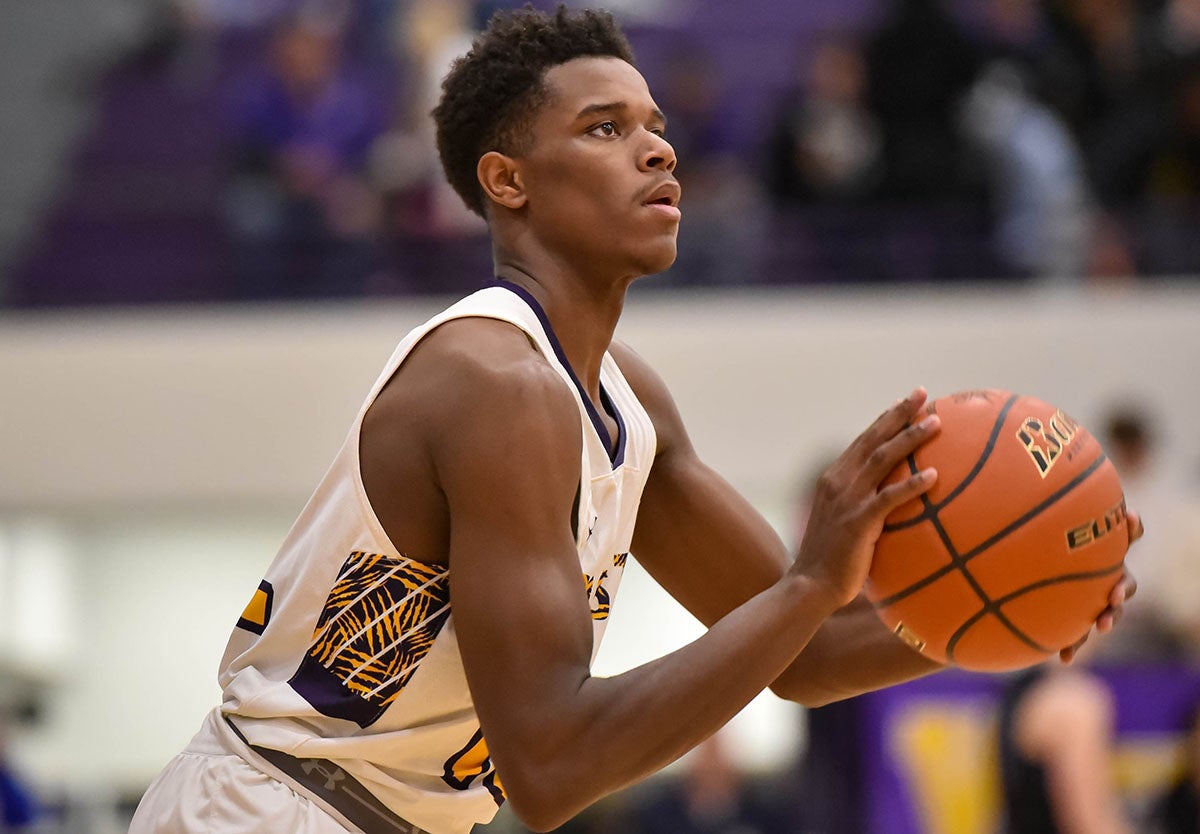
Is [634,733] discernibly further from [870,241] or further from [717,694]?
[870,241]

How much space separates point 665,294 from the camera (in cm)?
981

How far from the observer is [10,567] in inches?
418

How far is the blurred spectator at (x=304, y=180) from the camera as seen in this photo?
9859 millimetres

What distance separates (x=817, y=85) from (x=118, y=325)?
4.38 metres

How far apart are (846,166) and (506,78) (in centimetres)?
703

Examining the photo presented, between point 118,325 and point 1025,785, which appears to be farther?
point 118,325

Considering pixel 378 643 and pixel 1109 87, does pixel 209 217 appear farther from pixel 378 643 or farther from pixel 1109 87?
pixel 378 643

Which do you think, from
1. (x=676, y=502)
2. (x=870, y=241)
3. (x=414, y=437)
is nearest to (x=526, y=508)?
(x=414, y=437)

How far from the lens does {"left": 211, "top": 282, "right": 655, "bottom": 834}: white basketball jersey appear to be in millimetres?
3018

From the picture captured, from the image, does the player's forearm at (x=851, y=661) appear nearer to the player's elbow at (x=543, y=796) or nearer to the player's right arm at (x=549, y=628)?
the player's right arm at (x=549, y=628)

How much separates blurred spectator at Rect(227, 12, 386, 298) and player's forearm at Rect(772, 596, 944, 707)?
6.59 m

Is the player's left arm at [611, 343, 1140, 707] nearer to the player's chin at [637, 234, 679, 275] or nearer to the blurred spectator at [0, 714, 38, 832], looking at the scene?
the player's chin at [637, 234, 679, 275]

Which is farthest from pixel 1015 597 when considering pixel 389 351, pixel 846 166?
pixel 846 166

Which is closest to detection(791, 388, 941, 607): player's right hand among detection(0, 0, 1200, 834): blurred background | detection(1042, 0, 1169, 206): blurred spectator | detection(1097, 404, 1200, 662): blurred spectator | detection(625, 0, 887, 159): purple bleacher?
detection(1097, 404, 1200, 662): blurred spectator
